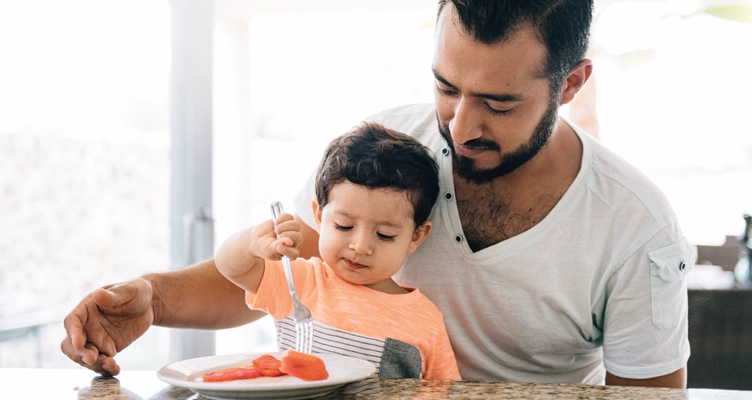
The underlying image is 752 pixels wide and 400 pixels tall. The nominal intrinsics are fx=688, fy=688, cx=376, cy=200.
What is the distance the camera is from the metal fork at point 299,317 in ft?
4.37

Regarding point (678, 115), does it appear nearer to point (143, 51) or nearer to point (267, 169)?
point (267, 169)

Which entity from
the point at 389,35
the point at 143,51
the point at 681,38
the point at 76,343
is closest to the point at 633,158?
the point at 681,38

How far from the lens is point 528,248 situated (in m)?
1.63

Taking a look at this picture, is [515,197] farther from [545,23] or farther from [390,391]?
[390,391]

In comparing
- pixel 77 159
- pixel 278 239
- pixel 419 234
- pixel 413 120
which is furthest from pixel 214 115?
pixel 278 239

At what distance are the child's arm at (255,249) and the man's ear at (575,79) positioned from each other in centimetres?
75

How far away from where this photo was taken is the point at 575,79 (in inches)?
66.1

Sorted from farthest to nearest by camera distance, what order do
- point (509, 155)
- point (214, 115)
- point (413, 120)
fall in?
point (214, 115), point (413, 120), point (509, 155)

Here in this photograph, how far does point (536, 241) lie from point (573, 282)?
13 centimetres

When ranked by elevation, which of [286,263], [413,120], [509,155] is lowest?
[286,263]

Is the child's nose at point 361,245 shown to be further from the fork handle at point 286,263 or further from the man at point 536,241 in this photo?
the man at point 536,241

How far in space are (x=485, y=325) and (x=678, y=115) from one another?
13.2ft

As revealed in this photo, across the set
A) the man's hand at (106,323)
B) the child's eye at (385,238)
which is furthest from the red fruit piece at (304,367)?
the child's eye at (385,238)

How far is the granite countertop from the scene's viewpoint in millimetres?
1024
